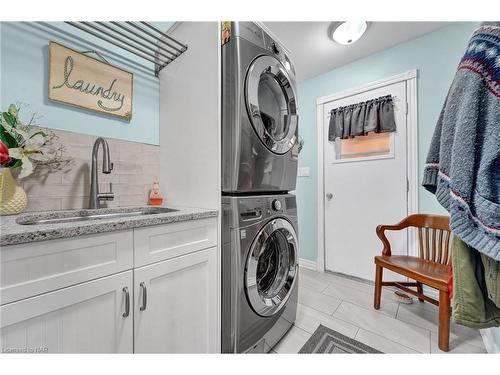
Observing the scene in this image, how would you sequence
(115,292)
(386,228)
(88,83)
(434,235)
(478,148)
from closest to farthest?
(478,148) → (115,292) → (88,83) → (434,235) → (386,228)

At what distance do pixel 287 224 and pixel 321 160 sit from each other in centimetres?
Answer: 140

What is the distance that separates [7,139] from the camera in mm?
843

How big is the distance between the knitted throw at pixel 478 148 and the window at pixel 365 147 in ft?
5.33

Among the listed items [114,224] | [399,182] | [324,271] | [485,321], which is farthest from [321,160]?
[114,224]

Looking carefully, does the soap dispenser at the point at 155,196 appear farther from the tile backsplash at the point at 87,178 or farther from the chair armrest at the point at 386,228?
the chair armrest at the point at 386,228

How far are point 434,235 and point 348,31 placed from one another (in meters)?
1.82

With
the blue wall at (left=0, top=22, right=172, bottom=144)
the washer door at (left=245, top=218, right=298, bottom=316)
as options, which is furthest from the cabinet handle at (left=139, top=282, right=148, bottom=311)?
the blue wall at (left=0, top=22, right=172, bottom=144)

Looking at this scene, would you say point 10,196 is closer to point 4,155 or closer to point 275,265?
point 4,155

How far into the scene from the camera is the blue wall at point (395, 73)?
65.9 inches

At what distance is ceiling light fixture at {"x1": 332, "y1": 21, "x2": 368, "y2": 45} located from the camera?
1.64m

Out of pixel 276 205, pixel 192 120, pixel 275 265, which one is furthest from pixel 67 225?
pixel 275 265

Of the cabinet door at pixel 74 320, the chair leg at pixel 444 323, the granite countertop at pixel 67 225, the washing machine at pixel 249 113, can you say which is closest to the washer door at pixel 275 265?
the washing machine at pixel 249 113

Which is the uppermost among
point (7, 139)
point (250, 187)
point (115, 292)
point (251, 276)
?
point (7, 139)

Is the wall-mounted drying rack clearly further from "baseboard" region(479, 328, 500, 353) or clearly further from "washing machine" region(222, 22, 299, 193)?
"baseboard" region(479, 328, 500, 353)
